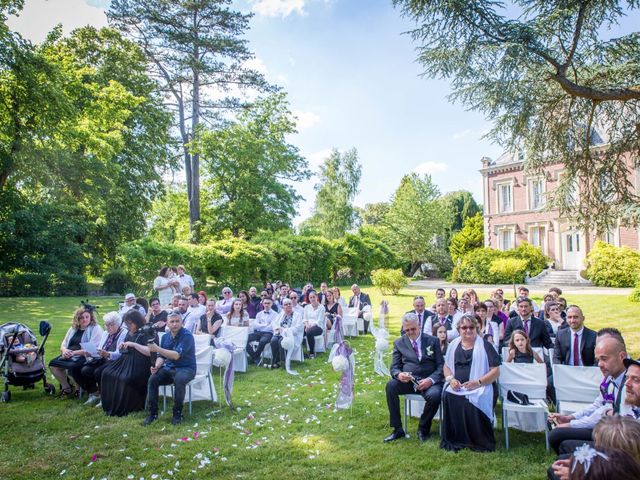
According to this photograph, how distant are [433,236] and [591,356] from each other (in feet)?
108

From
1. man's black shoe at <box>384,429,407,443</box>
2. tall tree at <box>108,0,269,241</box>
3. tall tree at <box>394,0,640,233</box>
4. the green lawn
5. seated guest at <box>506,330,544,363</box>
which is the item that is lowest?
the green lawn

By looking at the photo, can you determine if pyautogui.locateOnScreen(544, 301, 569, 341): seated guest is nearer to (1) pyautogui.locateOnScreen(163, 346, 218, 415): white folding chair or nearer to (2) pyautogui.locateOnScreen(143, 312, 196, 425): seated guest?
(1) pyautogui.locateOnScreen(163, 346, 218, 415): white folding chair

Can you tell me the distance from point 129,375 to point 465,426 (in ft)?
14.6

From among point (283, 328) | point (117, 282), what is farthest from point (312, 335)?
point (117, 282)

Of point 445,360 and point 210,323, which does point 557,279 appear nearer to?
point 210,323

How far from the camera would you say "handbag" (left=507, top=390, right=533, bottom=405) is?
5027mm

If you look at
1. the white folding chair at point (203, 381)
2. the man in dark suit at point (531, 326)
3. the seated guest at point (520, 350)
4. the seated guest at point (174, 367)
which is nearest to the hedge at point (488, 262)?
the man in dark suit at point (531, 326)

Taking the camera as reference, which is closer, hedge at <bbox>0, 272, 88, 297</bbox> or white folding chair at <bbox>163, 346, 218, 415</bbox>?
white folding chair at <bbox>163, 346, 218, 415</bbox>

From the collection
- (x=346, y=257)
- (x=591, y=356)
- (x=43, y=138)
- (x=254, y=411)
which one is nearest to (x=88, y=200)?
(x=43, y=138)

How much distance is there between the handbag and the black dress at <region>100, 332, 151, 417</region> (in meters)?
4.81

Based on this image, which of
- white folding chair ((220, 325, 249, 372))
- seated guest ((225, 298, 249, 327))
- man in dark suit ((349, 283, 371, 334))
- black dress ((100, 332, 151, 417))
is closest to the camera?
black dress ((100, 332, 151, 417))

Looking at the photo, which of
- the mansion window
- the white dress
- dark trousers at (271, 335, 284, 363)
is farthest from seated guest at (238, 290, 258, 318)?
the mansion window

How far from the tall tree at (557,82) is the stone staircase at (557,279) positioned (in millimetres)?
18675

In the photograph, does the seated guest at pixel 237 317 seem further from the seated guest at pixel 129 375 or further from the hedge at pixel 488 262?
the hedge at pixel 488 262
